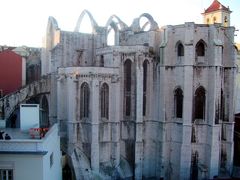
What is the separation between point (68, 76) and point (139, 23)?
1281 cm

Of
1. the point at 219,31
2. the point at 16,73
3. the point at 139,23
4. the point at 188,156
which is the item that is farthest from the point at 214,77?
the point at 16,73

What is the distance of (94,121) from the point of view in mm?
31531

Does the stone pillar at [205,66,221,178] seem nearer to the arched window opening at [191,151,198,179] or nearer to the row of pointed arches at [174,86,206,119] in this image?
the row of pointed arches at [174,86,206,119]

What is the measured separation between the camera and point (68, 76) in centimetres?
3195

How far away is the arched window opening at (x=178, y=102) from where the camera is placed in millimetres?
34000

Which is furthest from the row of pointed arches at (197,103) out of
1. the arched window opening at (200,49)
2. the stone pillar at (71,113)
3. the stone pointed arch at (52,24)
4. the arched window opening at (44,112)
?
the stone pointed arch at (52,24)

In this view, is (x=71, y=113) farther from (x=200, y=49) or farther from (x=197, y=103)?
(x=200, y=49)

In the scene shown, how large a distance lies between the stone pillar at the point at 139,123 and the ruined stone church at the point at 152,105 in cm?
9

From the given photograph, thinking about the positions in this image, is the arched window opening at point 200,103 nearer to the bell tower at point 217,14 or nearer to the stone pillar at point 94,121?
the stone pillar at point 94,121

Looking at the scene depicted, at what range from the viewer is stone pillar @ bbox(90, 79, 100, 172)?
31.5 meters

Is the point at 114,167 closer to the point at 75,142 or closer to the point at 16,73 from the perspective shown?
the point at 75,142

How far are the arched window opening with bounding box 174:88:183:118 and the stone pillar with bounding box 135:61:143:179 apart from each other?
332cm

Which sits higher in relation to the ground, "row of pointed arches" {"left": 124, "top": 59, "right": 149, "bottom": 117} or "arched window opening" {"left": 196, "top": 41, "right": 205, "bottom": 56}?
"arched window opening" {"left": 196, "top": 41, "right": 205, "bottom": 56}

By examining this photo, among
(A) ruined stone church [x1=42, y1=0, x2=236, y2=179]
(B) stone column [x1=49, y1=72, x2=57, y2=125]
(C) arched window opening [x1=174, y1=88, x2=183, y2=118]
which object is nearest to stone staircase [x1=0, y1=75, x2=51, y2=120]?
(B) stone column [x1=49, y1=72, x2=57, y2=125]
